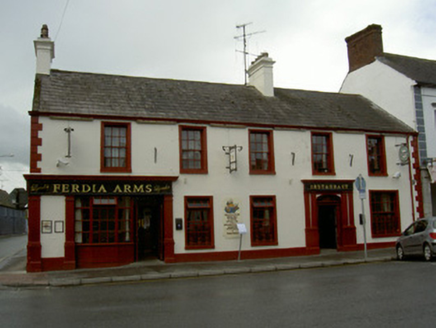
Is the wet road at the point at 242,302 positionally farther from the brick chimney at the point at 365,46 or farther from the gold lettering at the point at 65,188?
the brick chimney at the point at 365,46

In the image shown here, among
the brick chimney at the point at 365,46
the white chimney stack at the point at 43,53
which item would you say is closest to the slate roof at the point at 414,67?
the brick chimney at the point at 365,46

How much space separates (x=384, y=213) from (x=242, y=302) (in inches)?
580

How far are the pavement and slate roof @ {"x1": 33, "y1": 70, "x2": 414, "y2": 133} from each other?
5.79 m

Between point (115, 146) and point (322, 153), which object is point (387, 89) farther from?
point (115, 146)

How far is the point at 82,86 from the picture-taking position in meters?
19.5

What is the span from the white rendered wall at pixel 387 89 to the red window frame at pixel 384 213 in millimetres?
4087

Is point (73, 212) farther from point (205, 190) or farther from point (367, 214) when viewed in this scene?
point (367, 214)

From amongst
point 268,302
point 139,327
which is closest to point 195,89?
point 268,302

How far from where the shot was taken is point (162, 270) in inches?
626

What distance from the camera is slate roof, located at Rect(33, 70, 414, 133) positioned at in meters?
18.5

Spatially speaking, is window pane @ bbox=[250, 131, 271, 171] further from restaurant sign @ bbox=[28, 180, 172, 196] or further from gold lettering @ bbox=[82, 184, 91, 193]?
gold lettering @ bbox=[82, 184, 91, 193]

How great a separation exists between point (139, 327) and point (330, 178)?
1504 centimetres

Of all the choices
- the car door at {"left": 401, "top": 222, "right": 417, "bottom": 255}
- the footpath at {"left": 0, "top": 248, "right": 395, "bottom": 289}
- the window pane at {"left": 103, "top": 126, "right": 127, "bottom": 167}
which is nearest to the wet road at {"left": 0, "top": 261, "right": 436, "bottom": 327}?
the footpath at {"left": 0, "top": 248, "right": 395, "bottom": 289}

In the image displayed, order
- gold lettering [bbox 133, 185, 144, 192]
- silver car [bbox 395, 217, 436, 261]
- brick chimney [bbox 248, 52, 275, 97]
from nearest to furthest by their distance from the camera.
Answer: silver car [bbox 395, 217, 436, 261] → gold lettering [bbox 133, 185, 144, 192] → brick chimney [bbox 248, 52, 275, 97]
